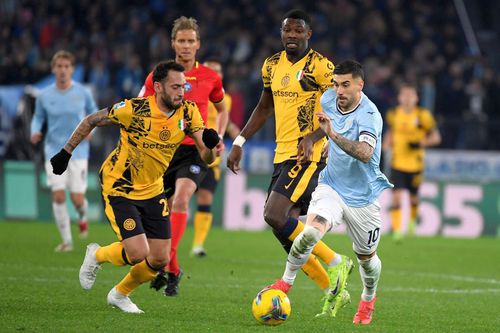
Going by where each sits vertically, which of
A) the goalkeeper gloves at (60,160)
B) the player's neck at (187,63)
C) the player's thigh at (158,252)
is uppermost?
the player's neck at (187,63)

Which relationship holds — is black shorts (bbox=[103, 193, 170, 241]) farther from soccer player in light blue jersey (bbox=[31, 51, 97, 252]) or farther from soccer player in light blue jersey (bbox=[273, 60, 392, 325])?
soccer player in light blue jersey (bbox=[31, 51, 97, 252])

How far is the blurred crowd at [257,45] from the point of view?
72.7ft

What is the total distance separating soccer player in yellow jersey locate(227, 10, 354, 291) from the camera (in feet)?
30.1

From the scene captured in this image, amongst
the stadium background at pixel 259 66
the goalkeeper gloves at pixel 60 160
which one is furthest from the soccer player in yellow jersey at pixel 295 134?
the stadium background at pixel 259 66

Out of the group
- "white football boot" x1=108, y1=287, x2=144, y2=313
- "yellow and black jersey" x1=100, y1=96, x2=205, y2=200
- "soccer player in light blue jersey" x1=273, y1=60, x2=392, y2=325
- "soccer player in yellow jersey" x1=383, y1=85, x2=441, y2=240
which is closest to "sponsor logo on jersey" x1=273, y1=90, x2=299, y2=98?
"soccer player in light blue jersey" x1=273, y1=60, x2=392, y2=325

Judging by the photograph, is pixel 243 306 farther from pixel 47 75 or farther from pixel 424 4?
pixel 424 4

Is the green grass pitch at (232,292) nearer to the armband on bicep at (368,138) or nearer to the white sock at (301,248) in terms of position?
the white sock at (301,248)

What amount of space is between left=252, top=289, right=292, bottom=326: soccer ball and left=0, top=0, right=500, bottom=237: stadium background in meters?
11.4

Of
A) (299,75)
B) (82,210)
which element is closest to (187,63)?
(299,75)

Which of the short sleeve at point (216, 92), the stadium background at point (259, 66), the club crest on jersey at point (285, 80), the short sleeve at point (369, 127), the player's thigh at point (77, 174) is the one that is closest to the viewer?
the short sleeve at point (369, 127)

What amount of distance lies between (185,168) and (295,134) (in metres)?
1.73

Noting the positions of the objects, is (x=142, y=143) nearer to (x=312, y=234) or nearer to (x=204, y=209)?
(x=312, y=234)

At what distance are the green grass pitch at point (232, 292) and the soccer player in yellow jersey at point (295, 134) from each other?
2.35ft

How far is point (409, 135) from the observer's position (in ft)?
62.4
